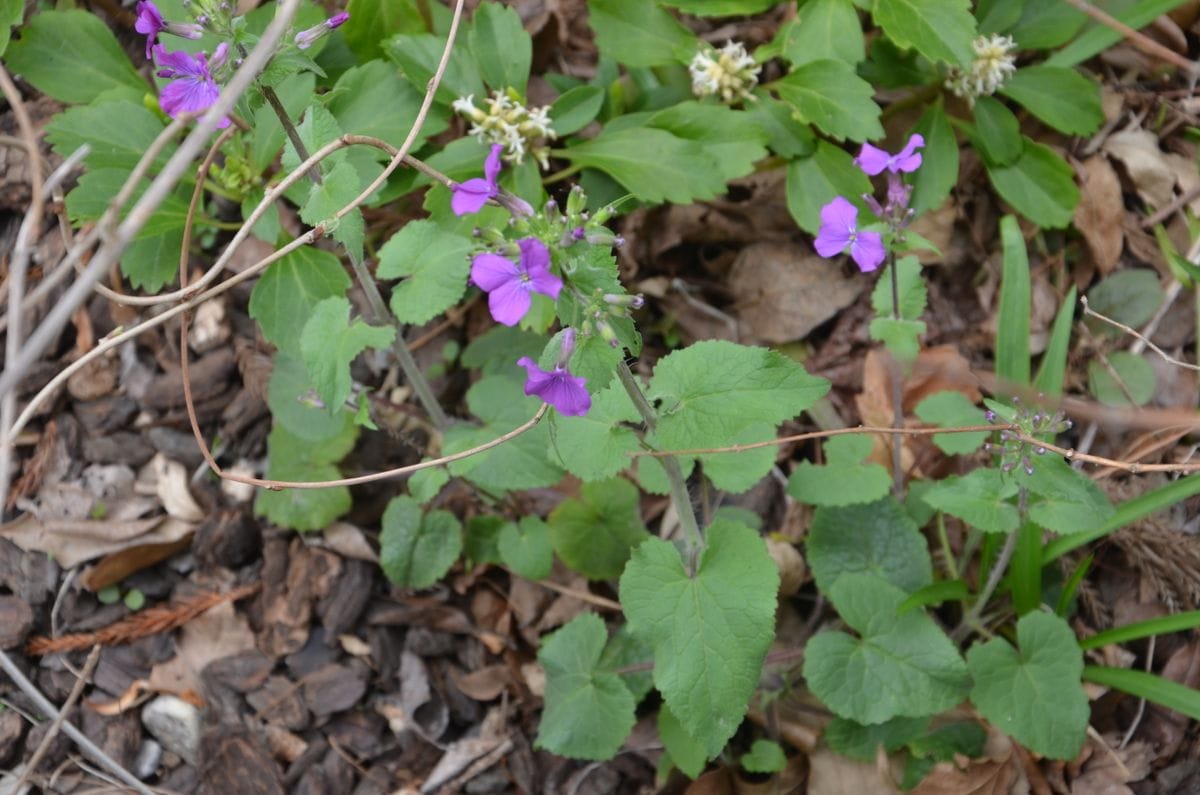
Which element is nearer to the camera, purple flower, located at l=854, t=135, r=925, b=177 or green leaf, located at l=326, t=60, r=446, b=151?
purple flower, located at l=854, t=135, r=925, b=177

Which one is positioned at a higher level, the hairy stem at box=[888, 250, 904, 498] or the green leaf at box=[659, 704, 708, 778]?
the hairy stem at box=[888, 250, 904, 498]

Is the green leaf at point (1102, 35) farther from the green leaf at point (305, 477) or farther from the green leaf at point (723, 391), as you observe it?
the green leaf at point (305, 477)

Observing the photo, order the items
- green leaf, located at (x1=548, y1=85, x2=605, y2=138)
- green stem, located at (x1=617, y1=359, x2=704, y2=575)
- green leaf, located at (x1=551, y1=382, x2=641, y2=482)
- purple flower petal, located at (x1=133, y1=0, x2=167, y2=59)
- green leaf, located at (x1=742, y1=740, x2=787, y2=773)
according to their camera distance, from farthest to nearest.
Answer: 1. green leaf, located at (x1=548, y1=85, x2=605, y2=138)
2. green leaf, located at (x1=742, y1=740, x2=787, y2=773)
3. green stem, located at (x1=617, y1=359, x2=704, y2=575)
4. green leaf, located at (x1=551, y1=382, x2=641, y2=482)
5. purple flower petal, located at (x1=133, y1=0, x2=167, y2=59)

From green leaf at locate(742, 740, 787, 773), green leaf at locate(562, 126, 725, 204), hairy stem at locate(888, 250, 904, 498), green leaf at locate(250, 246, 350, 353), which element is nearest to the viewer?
hairy stem at locate(888, 250, 904, 498)

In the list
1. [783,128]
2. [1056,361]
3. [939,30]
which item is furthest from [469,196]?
[1056,361]

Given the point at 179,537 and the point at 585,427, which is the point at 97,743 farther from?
the point at 585,427

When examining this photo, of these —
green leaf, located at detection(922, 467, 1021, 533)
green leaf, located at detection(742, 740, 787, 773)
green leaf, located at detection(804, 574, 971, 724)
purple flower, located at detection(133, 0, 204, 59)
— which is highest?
purple flower, located at detection(133, 0, 204, 59)

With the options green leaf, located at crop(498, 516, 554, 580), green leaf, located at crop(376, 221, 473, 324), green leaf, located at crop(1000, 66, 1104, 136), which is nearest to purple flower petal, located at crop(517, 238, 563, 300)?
green leaf, located at crop(376, 221, 473, 324)

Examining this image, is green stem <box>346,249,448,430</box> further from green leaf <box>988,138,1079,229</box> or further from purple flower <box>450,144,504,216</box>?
green leaf <box>988,138,1079,229</box>
